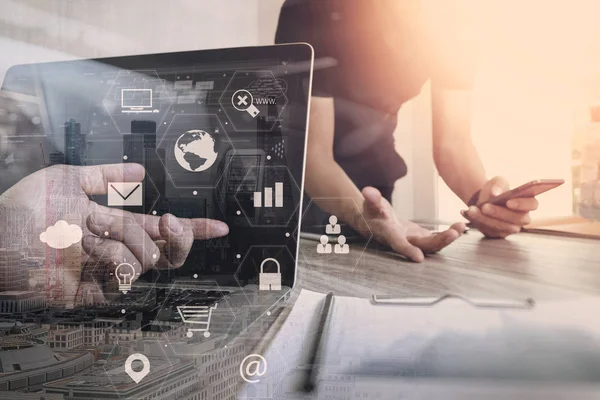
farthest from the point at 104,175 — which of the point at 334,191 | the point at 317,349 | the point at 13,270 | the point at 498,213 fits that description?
the point at 498,213

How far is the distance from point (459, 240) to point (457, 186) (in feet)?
0.49

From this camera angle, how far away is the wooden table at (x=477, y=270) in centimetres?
154

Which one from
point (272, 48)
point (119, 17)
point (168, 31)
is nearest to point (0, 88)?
point (119, 17)

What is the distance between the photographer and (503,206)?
1569mm

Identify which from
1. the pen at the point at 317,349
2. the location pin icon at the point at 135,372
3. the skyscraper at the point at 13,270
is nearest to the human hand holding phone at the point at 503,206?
the pen at the point at 317,349

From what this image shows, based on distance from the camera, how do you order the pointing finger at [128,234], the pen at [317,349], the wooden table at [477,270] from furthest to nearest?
the pointing finger at [128,234] < the pen at [317,349] < the wooden table at [477,270]

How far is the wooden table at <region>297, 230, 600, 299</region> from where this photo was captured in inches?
60.6

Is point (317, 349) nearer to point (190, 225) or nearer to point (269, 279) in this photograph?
point (269, 279)

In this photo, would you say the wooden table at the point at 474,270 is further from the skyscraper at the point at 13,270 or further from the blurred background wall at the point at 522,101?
the skyscraper at the point at 13,270
